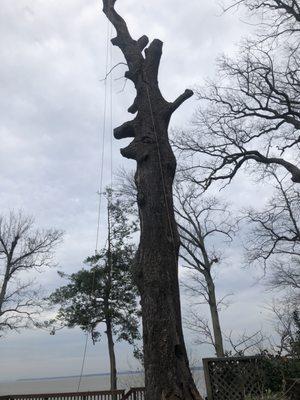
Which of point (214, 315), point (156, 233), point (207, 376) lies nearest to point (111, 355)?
point (214, 315)

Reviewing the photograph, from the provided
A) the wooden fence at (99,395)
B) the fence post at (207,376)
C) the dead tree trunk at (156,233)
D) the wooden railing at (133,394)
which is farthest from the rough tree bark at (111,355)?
the dead tree trunk at (156,233)

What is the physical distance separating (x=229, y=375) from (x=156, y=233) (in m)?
4.98

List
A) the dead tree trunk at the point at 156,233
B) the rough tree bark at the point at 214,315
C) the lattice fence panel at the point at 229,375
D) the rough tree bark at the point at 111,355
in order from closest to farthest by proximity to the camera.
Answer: the dead tree trunk at the point at 156,233 → the lattice fence panel at the point at 229,375 → the rough tree bark at the point at 111,355 → the rough tree bark at the point at 214,315

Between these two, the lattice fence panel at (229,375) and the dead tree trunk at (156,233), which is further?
the lattice fence panel at (229,375)

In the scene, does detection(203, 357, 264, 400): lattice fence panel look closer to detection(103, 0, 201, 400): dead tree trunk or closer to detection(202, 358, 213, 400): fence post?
detection(202, 358, 213, 400): fence post

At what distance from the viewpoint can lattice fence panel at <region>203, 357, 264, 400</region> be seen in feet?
26.9

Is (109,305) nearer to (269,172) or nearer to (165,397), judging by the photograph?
(269,172)

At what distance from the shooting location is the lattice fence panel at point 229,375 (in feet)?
26.9

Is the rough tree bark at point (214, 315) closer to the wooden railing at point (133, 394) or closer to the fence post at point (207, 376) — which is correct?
the wooden railing at point (133, 394)

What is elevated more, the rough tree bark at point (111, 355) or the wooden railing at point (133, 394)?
the rough tree bark at point (111, 355)

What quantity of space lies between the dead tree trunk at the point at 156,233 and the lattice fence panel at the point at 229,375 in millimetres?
4529

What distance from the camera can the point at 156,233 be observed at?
482 centimetres

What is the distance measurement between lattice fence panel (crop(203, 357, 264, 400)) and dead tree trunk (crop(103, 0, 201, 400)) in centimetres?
453

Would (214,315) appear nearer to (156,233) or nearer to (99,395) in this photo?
(99,395)
